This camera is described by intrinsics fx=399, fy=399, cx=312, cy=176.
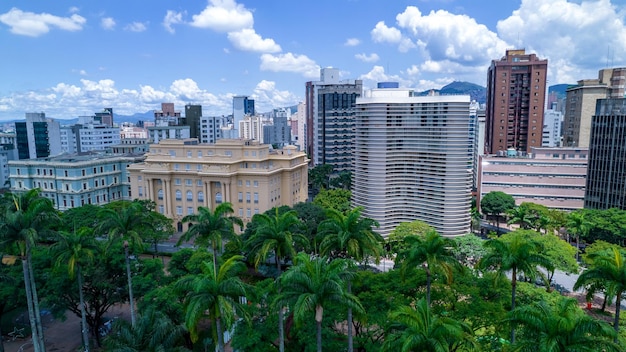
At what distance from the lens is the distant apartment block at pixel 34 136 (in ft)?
426

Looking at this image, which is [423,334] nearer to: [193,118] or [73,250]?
[73,250]

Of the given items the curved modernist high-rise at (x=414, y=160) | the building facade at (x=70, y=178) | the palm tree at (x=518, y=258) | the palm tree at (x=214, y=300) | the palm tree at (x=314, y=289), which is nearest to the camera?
the palm tree at (x=214, y=300)

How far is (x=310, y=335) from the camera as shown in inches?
1043

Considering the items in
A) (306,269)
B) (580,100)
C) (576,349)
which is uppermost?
(580,100)

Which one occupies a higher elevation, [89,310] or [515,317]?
[515,317]

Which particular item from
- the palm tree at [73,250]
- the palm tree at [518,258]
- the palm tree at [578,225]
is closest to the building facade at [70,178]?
the palm tree at [73,250]

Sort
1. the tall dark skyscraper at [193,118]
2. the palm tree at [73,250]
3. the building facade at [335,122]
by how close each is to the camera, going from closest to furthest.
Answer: the palm tree at [73,250] → the building facade at [335,122] → the tall dark skyscraper at [193,118]

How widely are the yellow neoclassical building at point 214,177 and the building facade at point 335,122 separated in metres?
52.7

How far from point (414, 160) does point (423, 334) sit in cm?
4822

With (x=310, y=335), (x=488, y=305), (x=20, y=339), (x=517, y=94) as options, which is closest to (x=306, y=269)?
(x=310, y=335)

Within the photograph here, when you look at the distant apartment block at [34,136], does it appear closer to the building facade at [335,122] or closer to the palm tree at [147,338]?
the building facade at [335,122]

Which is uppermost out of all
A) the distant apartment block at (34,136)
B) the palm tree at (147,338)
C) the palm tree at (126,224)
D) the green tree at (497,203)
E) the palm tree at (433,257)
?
the distant apartment block at (34,136)

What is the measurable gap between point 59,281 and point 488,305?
3403cm

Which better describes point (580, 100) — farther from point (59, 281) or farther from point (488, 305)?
point (59, 281)
